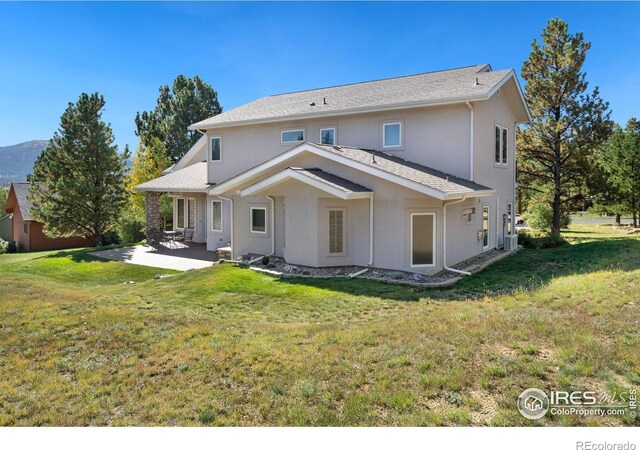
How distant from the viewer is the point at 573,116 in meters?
23.9

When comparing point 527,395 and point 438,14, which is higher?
point 438,14

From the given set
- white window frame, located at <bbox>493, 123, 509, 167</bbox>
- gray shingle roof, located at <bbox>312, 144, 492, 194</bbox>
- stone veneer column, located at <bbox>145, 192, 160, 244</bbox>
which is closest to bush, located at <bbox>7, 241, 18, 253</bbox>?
stone veneer column, located at <bbox>145, 192, 160, 244</bbox>

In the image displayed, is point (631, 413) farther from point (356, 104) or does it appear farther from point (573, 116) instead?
point (573, 116)

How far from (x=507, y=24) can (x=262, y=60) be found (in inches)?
383

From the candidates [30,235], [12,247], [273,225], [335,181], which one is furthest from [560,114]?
[12,247]

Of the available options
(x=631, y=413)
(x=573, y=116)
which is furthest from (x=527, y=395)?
(x=573, y=116)

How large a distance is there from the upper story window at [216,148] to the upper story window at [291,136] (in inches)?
164

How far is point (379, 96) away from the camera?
1802 cm

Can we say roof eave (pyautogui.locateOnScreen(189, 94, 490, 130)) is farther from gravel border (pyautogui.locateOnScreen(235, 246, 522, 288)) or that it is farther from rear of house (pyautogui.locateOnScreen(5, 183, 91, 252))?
rear of house (pyautogui.locateOnScreen(5, 183, 91, 252))

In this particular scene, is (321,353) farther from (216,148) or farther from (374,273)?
(216,148)

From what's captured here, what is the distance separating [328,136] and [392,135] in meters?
3.06

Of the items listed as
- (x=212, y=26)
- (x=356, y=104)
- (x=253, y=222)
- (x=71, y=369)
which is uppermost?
(x=212, y=26)

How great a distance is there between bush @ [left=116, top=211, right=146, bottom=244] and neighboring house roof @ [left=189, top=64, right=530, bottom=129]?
8343 mm

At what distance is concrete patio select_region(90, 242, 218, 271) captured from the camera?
1853 cm
